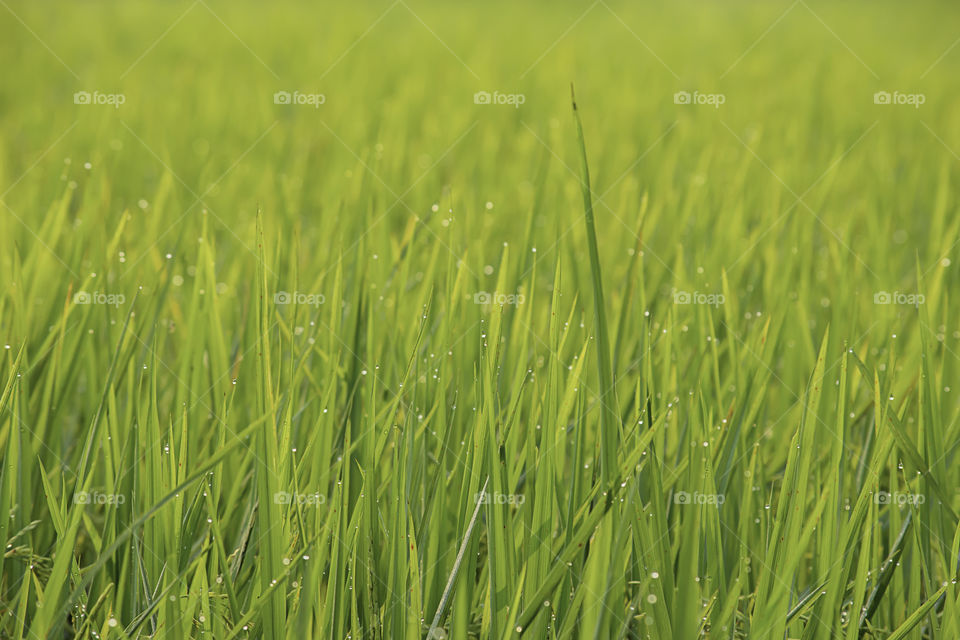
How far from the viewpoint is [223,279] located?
1911mm

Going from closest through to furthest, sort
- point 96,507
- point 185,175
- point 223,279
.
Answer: point 96,507 → point 223,279 → point 185,175

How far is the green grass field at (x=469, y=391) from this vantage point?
0.88 metres

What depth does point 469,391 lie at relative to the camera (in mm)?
1251

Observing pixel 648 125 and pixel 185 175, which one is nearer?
pixel 185 175

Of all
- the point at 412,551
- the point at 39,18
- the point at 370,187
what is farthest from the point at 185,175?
the point at 39,18

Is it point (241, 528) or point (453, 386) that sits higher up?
point (453, 386)

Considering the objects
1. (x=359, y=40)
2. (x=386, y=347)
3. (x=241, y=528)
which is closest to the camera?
(x=241, y=528)

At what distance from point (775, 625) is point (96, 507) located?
3.36 feet

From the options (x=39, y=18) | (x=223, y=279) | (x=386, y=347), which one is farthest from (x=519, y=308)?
(x=39, y=18)

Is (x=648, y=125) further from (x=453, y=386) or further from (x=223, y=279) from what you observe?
(x=453, y=386)

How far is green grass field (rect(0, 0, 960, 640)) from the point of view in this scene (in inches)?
34.8

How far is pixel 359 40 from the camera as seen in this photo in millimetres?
5020

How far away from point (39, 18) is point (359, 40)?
7.97 feet

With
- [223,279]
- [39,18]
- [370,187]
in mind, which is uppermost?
[39,18]
